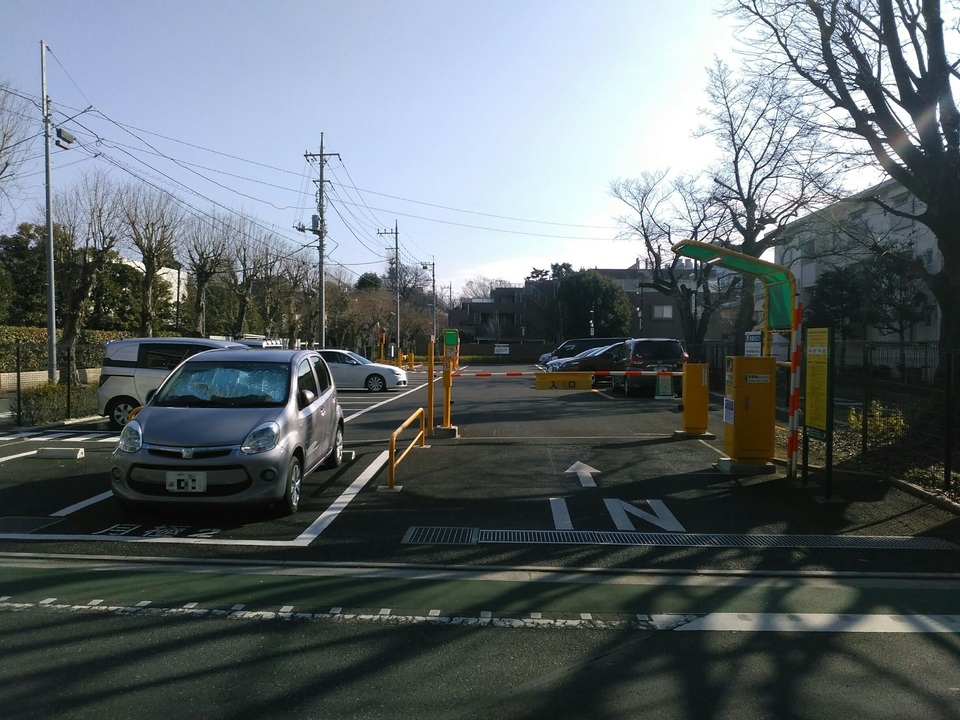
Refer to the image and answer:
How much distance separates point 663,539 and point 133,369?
10.8 meters

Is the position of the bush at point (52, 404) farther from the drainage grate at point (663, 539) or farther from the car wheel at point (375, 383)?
the drainage grate at point (663, 539)

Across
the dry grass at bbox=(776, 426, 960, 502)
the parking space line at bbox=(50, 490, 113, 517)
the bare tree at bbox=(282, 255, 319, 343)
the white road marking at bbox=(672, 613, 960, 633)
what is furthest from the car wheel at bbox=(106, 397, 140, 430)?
the bare tree at bbox=(282, 255, 319, 343)

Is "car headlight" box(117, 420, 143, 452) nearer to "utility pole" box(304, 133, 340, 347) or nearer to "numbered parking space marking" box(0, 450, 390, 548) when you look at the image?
"numbered parking space marking" box(0, 450, 390, 548)

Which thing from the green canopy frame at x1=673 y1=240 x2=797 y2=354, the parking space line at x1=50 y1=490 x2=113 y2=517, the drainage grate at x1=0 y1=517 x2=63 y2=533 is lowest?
the drainage grate at x1=0 y1=517 x2=63 y2=533

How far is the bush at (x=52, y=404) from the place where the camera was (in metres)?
15.6

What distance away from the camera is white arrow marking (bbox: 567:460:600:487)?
31.8 ft

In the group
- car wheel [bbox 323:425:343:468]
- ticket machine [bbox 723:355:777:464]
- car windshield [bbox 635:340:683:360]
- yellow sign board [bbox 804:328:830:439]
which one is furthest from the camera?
car windshield [bbox 635:340:683:360]

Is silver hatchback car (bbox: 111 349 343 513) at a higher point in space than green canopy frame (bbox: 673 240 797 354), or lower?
lower

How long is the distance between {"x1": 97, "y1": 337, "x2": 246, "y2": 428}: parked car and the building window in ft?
207

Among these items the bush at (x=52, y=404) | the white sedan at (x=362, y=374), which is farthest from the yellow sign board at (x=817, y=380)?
the white sedan at (x=362, y=374)

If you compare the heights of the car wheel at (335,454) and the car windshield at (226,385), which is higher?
the car windshield at (226,385)

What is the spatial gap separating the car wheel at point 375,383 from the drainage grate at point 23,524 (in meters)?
19.0

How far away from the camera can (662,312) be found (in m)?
73.4

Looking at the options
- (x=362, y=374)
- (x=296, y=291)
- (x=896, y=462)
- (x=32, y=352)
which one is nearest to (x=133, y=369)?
(x=896, y=462)
